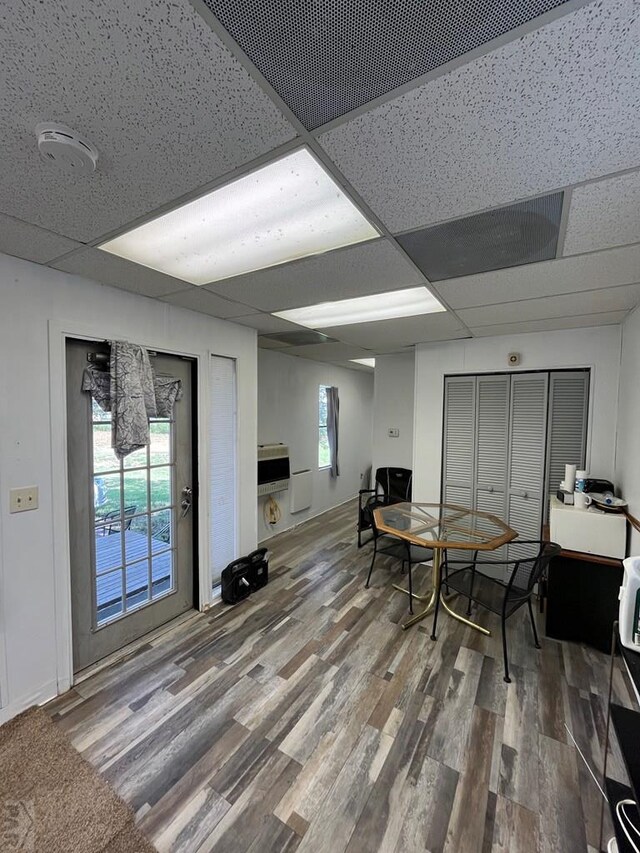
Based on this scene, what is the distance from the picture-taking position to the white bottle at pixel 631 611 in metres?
1.33

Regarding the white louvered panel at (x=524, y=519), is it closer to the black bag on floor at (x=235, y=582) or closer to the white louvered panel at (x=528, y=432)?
the white louvered panel at (x=528, y=432)

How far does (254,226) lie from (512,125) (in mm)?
1019

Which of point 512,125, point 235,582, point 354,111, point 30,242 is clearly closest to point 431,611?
point 235,582

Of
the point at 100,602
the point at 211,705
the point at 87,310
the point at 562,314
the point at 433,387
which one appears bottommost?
the point at 211,705

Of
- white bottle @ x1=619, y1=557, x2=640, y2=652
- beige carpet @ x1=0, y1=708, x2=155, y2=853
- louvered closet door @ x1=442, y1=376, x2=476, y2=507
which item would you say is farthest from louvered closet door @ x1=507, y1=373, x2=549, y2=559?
beige carpet @ x1=0, y1=708, x2=155, y2=853

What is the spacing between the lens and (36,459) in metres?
1.92

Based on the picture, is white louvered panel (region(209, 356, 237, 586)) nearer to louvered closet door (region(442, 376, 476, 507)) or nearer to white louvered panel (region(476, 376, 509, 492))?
louvered closet door (region(442, 376, 476, 507))

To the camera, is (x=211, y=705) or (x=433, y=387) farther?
(x=433, y=387)

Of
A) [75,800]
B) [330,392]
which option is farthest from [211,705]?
[330,392]

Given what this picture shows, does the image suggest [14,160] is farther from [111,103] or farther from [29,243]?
[29,243]

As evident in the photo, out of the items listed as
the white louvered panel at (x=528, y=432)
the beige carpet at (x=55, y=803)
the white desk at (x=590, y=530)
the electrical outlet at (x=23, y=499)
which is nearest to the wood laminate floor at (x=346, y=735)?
the beige carpet at (x=55, y=803)

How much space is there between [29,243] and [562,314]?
11.3 feet

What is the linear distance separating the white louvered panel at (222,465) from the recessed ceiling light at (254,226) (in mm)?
1148

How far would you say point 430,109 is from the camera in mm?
893
